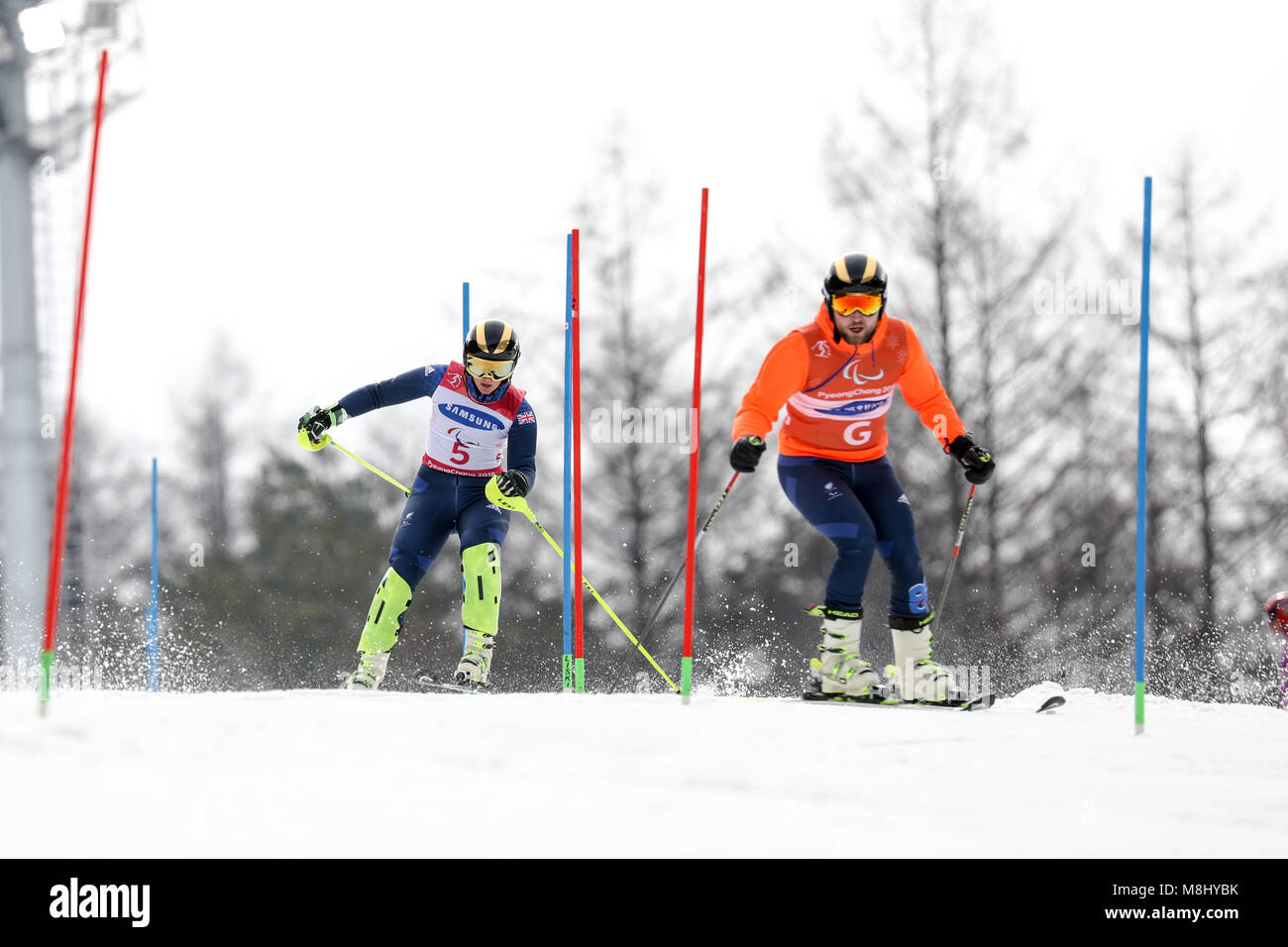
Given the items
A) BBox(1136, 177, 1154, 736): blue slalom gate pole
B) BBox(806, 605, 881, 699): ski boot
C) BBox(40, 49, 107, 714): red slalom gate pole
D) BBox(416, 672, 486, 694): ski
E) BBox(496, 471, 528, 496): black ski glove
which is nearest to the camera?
BBox(40, 49, 107, 714): red slalom gate pole

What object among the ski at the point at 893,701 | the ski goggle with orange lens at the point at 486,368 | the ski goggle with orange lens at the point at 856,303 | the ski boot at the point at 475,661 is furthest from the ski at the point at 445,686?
the ski goggle with orange lens at the point at 856,303

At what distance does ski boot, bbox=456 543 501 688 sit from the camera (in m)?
5.75

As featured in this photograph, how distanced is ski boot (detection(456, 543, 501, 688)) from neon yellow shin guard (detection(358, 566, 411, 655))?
11.4 inches

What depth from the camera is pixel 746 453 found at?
475 centimetres

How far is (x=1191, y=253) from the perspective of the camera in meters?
11.8

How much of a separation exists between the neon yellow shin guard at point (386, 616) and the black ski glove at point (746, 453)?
1.84 metres

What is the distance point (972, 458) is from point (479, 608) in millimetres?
2305

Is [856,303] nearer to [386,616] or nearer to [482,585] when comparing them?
[482,585]

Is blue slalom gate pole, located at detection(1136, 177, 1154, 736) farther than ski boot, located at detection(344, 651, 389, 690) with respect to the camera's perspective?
No

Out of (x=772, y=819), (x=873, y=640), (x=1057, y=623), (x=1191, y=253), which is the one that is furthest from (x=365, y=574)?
(x=772, y=819)

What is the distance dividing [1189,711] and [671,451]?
26.4 ft

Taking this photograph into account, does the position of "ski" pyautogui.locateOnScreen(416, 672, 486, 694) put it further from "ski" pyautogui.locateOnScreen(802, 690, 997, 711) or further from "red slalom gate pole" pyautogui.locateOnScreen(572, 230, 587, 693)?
"ski" pyautogui.locateOnScreen(802, 690, 997, 711)

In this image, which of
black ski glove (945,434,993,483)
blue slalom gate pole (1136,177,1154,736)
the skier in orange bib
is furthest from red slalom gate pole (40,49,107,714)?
black ski glove (945,434,993,483)

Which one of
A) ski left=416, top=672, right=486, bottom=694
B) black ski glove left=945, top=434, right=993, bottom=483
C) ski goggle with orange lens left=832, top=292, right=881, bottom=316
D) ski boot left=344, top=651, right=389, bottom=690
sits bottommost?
ski left=416, top=672, right=486, bottom=694
